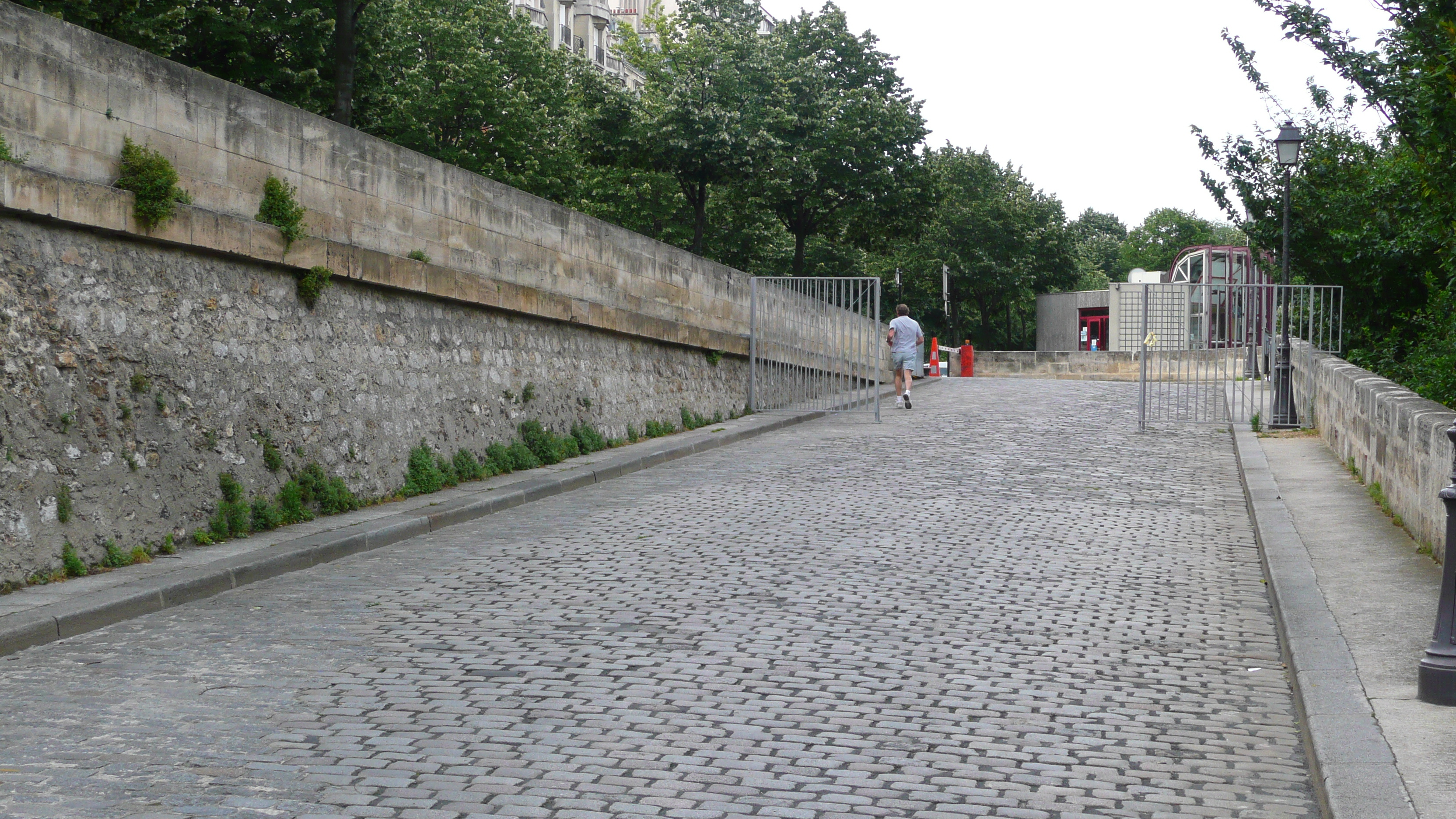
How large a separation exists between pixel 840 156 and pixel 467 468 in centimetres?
2557

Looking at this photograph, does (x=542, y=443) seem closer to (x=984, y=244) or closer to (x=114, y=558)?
(x=114, y=558)

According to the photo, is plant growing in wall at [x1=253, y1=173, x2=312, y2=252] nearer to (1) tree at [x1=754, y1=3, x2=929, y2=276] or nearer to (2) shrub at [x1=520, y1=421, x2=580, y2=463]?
(2) shrub at [x1=520, y1=421, x2=580, y2=463]

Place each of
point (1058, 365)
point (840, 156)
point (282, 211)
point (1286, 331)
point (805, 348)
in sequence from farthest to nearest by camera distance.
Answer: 1. point (1058, 365)
2. point (840, 156)
3. point (805, 348)
4. point (1286, 331)
5. point (282, 211)

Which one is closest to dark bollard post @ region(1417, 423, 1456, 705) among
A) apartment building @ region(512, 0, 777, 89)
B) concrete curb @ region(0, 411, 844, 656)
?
concrete curb @ region(0, 411, 844, 656)

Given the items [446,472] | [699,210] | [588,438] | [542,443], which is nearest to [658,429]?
[588,438]

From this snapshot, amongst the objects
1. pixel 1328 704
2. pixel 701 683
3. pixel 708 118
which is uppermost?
pixel 708 118

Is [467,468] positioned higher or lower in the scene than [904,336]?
lower

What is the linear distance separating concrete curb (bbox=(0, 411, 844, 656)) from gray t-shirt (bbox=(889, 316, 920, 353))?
9922 millimetres

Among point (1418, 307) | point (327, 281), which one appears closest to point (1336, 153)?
point (1418, 307)

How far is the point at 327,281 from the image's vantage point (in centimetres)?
1046

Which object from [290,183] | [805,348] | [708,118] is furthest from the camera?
[708,118]

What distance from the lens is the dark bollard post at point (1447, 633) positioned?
15.9 feet

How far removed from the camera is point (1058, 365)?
49219 mm

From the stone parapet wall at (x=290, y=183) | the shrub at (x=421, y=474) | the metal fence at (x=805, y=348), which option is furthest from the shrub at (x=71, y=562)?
the metal fence at (x=805, y=348)
